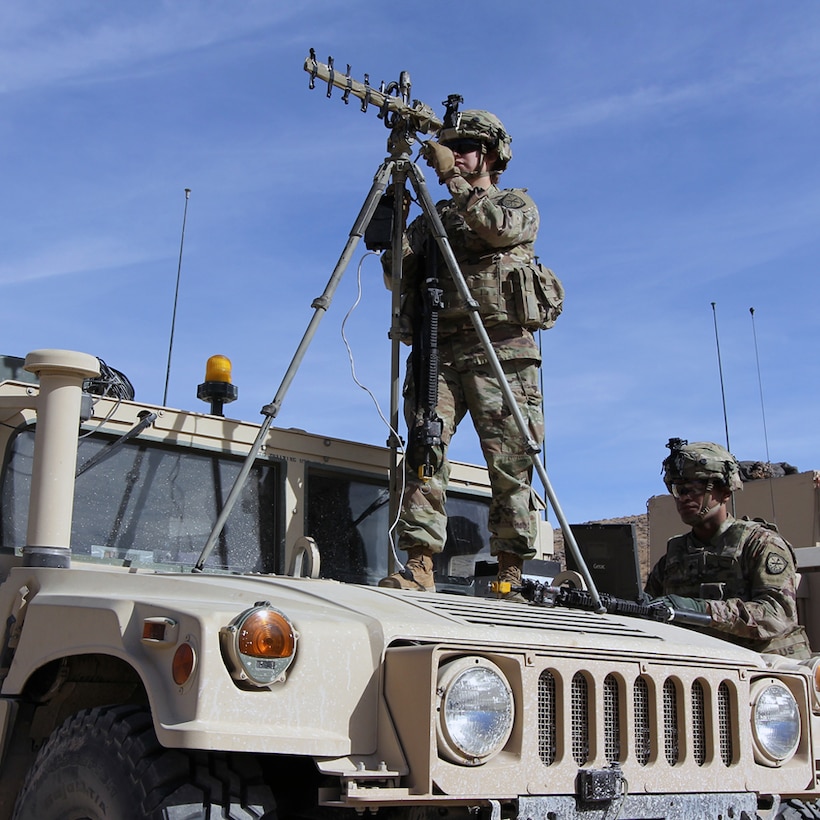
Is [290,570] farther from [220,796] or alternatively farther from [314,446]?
[220,796]

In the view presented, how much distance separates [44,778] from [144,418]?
147 centimetres

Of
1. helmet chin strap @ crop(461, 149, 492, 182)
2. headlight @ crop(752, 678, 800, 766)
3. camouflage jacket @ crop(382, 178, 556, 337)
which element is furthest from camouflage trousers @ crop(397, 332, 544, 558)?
headlight @ crop(752, 678, 800, 766)

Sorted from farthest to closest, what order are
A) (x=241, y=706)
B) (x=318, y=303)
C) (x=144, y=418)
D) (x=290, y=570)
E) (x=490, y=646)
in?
(x=318, y=303)
(x=144, y=418)
(x=290, y=570)
(x=490, y=646)
(x=241, y=706)

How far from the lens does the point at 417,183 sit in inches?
194

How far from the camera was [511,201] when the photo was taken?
5.00 metres

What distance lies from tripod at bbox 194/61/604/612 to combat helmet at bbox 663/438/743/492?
1267 mm

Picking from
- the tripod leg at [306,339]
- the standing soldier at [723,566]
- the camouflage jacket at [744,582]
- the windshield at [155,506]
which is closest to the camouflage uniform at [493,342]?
the tripod leg at [306,339]

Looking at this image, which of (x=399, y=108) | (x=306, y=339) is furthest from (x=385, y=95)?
(x=306, y=339)

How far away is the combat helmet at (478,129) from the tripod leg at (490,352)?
23cm

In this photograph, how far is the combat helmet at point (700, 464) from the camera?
5.54m

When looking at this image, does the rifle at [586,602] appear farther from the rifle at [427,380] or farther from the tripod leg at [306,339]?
the tripod leg at [306,339]

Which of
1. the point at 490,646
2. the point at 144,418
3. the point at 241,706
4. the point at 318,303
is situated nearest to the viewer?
the point at 241,706

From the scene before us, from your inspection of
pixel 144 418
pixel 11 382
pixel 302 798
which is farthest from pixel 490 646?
pixel 11 382

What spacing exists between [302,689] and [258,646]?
159mm
